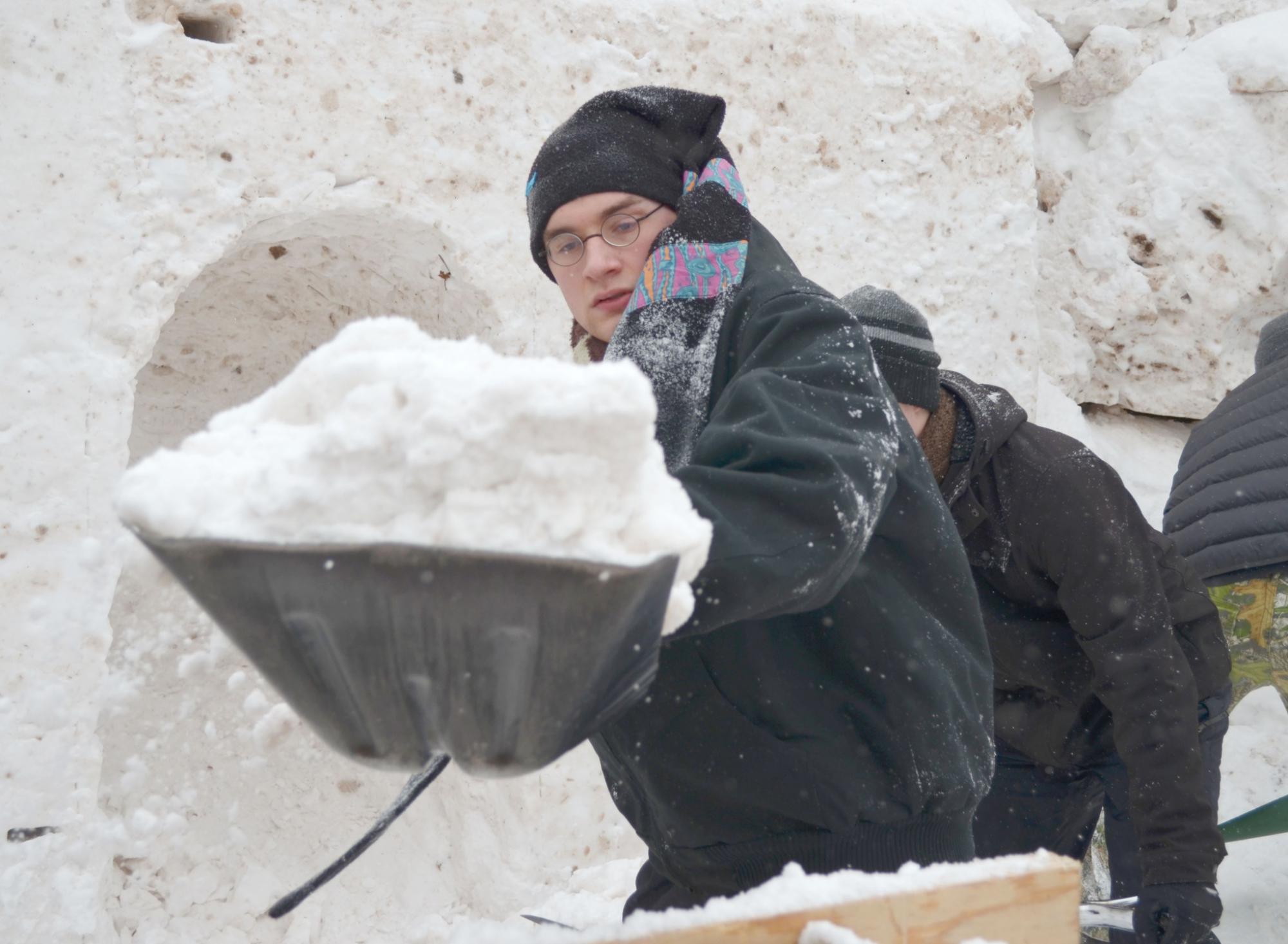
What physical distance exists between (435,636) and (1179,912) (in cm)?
179

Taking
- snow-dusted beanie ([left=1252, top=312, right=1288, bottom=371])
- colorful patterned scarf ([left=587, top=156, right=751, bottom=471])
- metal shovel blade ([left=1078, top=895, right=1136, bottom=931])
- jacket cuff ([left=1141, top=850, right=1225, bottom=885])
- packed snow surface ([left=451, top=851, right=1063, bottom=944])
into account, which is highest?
colorful patterned scarf ([left=587, top=156, right=751, bottom=471])

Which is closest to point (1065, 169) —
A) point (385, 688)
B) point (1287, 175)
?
point (1287, 175)

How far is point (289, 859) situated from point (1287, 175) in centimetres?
439

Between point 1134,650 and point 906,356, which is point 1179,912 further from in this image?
point 906,356

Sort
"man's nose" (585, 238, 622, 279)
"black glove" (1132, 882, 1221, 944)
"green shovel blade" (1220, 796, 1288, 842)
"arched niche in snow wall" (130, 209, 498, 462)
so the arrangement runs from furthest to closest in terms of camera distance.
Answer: "arched niche in snow wall" (130, 209, 498, 462), "green shovel blade" (1220, 796, 1288, 842), "black glove" (1132, 882, 1221, 944), "man's nose" (585, 238, 622, 279)

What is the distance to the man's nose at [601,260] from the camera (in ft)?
5.04

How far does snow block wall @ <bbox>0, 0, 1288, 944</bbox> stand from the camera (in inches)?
93.7

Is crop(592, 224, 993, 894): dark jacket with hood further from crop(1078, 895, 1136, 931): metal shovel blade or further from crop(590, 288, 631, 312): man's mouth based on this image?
crop(1078, 895, 1136, 931): metal shovel blade

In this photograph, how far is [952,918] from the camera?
985 mm

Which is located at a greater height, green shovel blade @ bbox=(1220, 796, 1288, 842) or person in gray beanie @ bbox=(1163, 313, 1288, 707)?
person in gray beanie @ bbox=(1163, 313, 1288, 707)

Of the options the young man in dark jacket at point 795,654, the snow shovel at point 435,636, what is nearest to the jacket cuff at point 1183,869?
the young man in dark jacket at point 795,654

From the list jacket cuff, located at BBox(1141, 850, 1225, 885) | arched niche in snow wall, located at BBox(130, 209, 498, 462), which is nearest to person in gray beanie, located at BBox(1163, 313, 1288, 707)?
jacket cuff, located at BBox(1141, 850, 1225, 885)

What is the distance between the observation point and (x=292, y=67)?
272cm

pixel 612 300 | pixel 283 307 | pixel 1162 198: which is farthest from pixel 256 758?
pixel 1162 198
